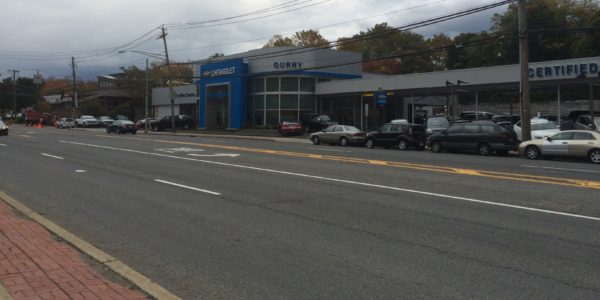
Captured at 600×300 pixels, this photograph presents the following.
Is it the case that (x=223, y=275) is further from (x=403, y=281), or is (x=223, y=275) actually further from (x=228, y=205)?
(x=228, y=205)

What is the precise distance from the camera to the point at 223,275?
5688mm

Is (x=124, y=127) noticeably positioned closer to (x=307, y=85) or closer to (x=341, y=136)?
(x=307, y=85)

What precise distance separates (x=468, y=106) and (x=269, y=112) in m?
28.5

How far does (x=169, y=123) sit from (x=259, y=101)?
41.2 feet

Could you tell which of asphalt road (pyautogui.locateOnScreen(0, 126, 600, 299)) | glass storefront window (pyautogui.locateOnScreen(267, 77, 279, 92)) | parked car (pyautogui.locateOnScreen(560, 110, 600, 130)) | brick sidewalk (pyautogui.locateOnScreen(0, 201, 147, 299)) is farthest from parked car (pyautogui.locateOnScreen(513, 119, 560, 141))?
glass storefront window (pyautogui.locateOnScreen(267, 77, 279, 92))

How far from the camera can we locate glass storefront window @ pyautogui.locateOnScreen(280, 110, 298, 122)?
1847 inches

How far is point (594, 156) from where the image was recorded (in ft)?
63.7

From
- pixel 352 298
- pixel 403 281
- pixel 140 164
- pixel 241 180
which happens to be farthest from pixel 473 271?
pixel 140 164

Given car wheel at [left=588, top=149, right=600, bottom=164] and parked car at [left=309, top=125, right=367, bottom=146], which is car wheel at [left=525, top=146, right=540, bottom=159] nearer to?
car wheel at [left=588, top=149, right=600, bottom=164]

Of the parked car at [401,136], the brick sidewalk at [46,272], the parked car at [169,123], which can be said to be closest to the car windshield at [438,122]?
the parked car at [401,136]

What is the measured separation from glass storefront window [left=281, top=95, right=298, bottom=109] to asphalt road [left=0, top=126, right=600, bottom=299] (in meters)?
31.6

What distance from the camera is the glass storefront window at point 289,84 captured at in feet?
154

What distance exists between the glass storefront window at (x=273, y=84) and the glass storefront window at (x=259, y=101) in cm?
114

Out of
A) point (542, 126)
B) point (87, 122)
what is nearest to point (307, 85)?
point (542, 126)
